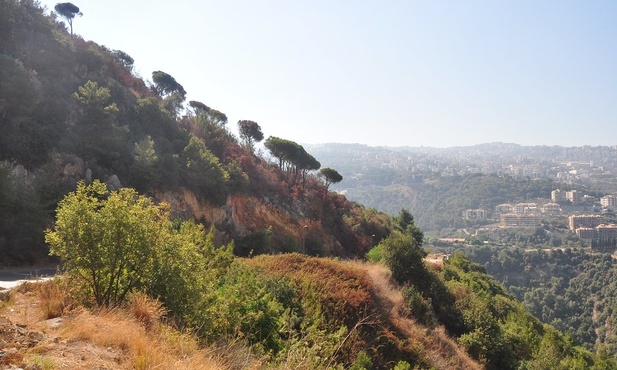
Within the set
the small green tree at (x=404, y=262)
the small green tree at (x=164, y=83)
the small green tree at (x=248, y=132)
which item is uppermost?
the small green tree at (x=164, y=83)

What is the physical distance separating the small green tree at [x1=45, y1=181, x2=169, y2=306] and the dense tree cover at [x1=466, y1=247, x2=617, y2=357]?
156 feet

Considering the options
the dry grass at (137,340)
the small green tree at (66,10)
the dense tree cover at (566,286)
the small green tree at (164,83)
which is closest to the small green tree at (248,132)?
the small green tree at (164,83)

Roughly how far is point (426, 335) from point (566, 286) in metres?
59.7

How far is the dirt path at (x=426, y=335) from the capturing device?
1290 cm

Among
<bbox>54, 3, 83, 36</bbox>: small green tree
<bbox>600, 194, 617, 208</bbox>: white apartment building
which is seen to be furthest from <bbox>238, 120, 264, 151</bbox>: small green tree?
<bbox>600, 194, 617, 208</bbox>: white apartment building

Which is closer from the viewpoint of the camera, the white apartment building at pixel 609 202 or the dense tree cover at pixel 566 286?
the dense tree cover at pixel 566 286

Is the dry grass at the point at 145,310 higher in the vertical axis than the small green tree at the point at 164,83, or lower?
lower

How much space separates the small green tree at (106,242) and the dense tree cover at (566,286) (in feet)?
156

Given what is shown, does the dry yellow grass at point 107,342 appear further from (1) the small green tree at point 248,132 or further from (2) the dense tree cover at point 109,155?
(1) the small green tree at point 248,132

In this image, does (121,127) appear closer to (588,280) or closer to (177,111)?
(177,111)

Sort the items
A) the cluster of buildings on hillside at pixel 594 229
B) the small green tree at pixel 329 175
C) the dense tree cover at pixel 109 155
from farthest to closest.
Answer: the cluster of buildings on hillside at pixel 594 229
the small green tree at pixel 329 175
the dense tree cover at pixel 109 155

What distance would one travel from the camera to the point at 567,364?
1698cm

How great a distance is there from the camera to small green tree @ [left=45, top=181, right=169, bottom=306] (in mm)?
6122

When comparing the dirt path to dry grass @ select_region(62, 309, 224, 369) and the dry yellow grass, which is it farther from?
dry grass @ select_region(62, 309, 224, 369)
